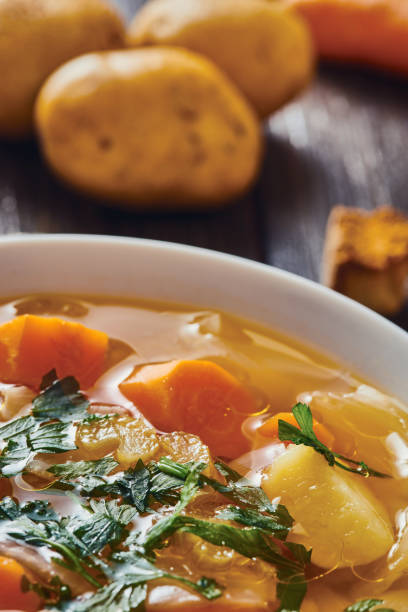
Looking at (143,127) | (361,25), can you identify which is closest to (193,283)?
(143,127)

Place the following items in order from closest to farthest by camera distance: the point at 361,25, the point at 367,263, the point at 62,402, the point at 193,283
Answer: the point at 62,402 → the point at 193,283 → the point at 367,263 → the point at 361,25

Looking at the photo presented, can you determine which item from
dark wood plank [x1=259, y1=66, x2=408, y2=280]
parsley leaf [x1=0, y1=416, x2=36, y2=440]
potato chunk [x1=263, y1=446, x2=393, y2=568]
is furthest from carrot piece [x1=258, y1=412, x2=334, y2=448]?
dark wood plank [x1=259, y1=66, x2=408, y2=280]

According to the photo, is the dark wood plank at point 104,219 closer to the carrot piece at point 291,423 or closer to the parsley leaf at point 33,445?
the carrot piece at point 291,423

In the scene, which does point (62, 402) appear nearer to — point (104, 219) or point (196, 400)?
point (196, 400)

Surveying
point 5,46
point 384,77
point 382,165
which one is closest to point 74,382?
point 5,46

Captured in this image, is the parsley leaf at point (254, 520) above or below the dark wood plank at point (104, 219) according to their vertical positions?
below

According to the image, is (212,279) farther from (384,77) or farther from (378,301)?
(384,77)

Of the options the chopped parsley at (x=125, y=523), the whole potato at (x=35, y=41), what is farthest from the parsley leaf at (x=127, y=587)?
the whole potato at (x=35, y=41)

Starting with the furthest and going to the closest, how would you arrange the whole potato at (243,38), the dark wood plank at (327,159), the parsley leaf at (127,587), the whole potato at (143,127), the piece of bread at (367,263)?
1. the whole potato at (243,38)
2. the dark wood plank at (327,159)
3. the whole potato at (143,127)
4. the piece of bread at (367,263)
5. the parsley leaf at (127,587)

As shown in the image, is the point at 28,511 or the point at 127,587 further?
the point at 28,511
